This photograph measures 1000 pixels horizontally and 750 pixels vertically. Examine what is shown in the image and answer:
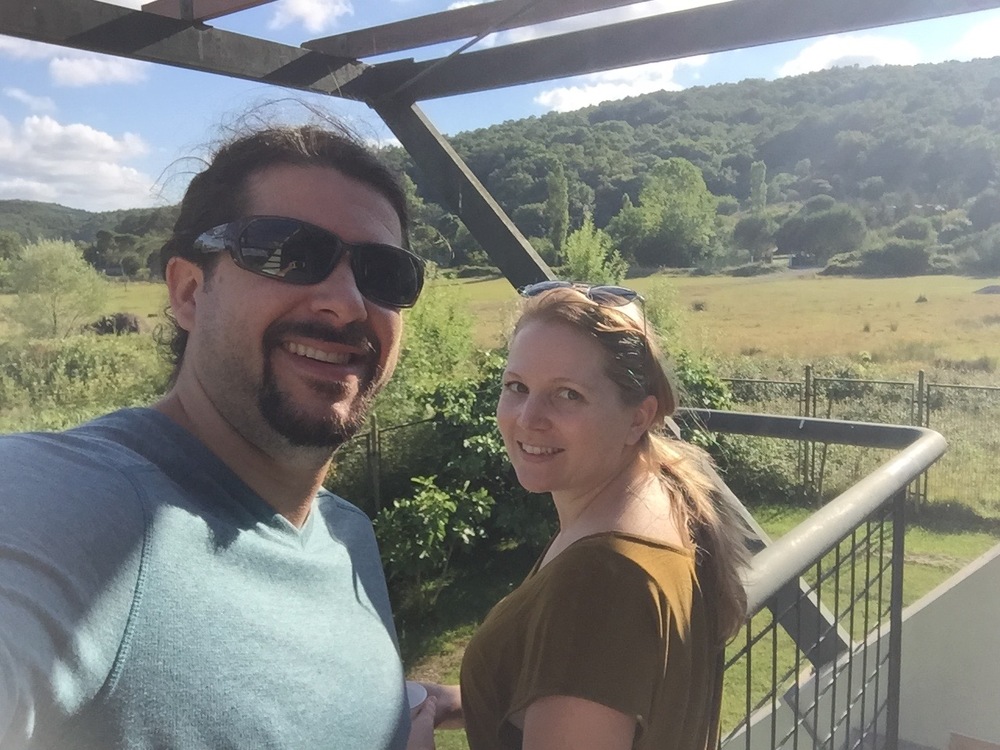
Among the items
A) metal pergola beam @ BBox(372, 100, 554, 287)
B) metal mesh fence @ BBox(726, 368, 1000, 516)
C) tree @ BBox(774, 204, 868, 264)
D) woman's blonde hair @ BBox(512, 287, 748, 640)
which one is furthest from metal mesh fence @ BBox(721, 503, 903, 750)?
metal mesh fence @ BBox(726, 368, 1000, 516)

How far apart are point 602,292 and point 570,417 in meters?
0.21

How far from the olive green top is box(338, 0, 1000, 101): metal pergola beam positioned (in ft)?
4.05

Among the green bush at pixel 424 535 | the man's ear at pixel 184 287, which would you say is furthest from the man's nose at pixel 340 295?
the green bush at pixel 424 535

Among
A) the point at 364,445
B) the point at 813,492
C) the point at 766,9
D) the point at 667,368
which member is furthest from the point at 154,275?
the point at 813,492

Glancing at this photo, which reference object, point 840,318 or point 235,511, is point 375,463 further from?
point 840,318

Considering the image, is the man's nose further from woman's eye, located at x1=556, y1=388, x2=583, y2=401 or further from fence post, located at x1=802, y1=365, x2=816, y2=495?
fence post, located at x1=802, y1=365, x2=816, y2=495

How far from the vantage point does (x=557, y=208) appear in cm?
438

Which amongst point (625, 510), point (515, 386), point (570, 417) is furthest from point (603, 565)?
point (515, 386)

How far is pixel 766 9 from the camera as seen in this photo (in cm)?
166

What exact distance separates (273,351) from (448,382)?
4.54m

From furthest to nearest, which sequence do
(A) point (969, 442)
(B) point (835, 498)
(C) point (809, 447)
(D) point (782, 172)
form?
(C) point (809, 447) → (A) point (969, 442) → (D) point (782, 172) → (B) point (835, 498)

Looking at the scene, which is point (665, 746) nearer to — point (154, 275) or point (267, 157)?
point (267, 157)

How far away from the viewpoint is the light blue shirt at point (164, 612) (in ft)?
2.04

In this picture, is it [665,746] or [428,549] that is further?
[428,549]
